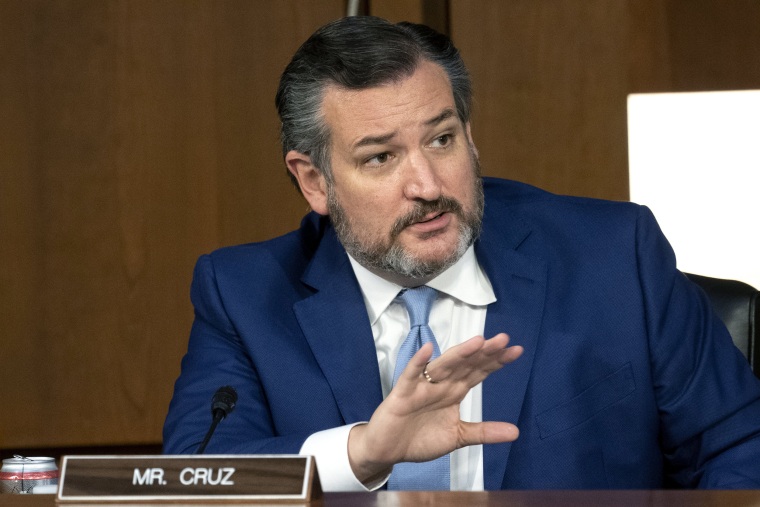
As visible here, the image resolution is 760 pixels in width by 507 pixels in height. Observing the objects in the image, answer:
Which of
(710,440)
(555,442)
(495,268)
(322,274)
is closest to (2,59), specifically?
(322,274)

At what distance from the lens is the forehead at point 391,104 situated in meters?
1.79

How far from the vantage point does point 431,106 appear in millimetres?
1799

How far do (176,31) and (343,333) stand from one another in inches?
55.5

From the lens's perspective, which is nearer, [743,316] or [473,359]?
[473,359]

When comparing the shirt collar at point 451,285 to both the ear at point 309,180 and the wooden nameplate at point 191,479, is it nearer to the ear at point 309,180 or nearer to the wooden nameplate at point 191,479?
the ear at point 309,180

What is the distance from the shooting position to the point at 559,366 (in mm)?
1782

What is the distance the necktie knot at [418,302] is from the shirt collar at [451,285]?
1cm

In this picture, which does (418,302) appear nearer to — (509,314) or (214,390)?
(509,314)

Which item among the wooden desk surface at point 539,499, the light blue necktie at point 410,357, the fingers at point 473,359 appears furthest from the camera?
the light blue necktie at point 410,357

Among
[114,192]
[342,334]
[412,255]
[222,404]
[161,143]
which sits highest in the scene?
[161,143]

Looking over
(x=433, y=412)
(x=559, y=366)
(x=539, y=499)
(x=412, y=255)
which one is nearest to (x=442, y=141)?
(x=412, y=255)

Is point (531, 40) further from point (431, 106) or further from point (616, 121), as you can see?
point (431, 106)

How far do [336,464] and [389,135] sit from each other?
0.57 meters

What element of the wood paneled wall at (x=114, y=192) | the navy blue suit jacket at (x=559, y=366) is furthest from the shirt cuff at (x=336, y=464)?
the wood paneled wall at (x=114, y=192)
